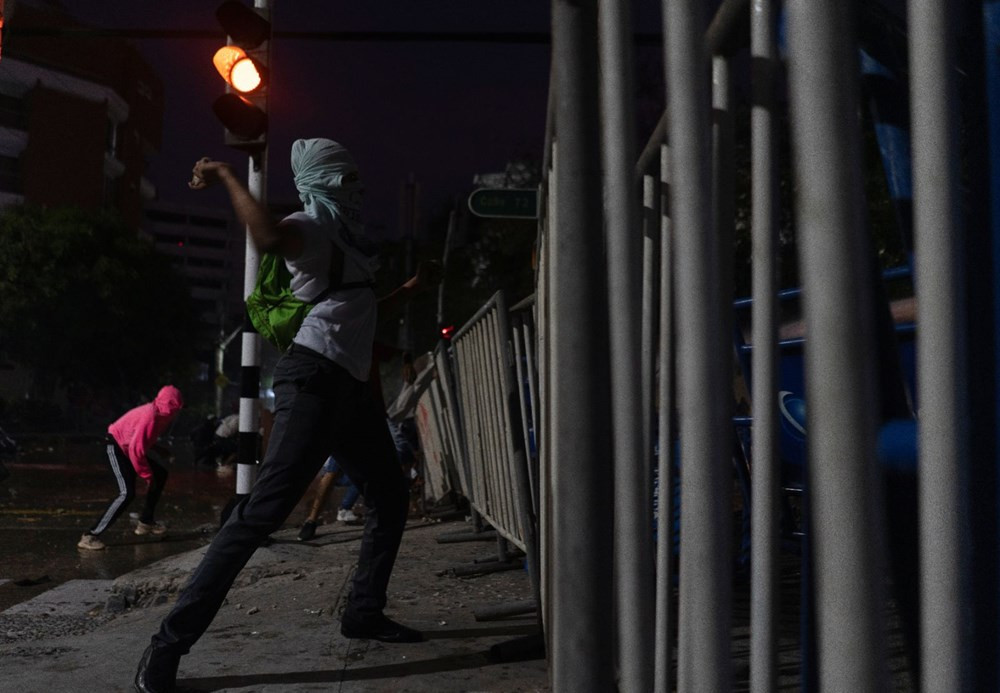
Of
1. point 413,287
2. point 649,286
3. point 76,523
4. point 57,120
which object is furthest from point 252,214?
point 57,120

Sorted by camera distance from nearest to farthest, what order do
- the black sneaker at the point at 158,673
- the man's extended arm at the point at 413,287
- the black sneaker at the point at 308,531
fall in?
1. the black sneaker at the point at 158,673
2. the man's extended arm at the point at 413,287
3. the black sneaker at the point at 308,531

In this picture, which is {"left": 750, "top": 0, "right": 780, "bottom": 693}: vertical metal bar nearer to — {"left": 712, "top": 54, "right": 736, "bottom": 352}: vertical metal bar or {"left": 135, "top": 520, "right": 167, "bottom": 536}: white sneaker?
{"left": 712, "top": 54, "right": 736, "bottom": 352}: vertical metal bar

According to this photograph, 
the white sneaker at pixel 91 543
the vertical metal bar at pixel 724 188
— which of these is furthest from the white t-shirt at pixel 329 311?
the white sneaker at pixel 91 543

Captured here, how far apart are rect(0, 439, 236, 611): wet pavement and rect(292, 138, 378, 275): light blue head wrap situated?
328 centimetres

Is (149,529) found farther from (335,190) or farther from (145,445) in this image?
(335,190)

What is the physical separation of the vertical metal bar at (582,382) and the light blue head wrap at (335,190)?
9.04ft

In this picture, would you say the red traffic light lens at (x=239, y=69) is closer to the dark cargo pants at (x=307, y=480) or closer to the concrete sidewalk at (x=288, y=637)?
the concrete sidewalk at (x=288, y=637)

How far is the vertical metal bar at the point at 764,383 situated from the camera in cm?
136

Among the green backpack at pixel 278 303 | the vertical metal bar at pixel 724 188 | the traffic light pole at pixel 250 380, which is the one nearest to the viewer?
the vertical metal bar at pixel 724 188

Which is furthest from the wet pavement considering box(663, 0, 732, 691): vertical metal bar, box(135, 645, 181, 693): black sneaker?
box(663, 0, 732, 691): vertical metal bar

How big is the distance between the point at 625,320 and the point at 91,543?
8148 millimetres

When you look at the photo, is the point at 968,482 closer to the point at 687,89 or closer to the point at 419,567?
the point at 687,89

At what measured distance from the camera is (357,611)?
4.03 metres

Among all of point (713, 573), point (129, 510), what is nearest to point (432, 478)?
point (129, 510)
